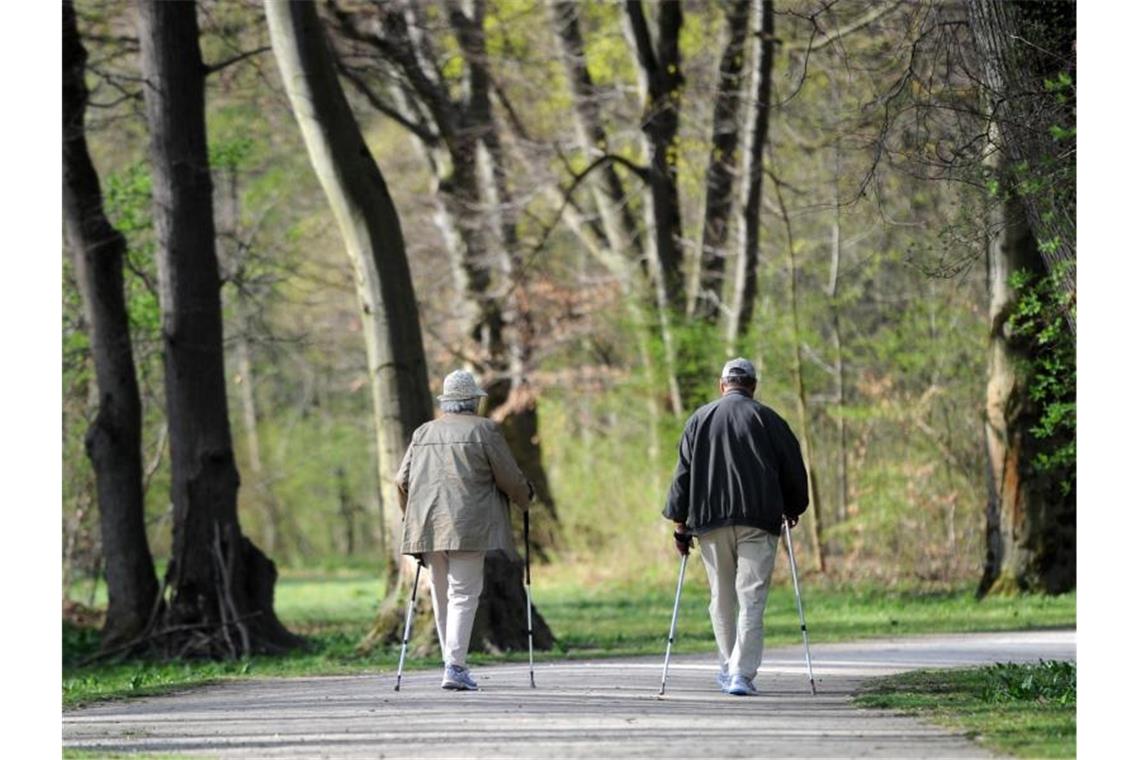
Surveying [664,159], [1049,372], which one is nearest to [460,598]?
[1049,372]

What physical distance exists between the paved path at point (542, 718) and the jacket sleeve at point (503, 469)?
1258 millimetres

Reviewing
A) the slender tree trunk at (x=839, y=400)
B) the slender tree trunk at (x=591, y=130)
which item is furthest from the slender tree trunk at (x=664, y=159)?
the slender tree trunk at (x=839, y=400)

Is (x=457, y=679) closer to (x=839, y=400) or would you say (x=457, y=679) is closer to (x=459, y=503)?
(x=459, y=503)

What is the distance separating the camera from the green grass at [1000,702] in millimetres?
10070

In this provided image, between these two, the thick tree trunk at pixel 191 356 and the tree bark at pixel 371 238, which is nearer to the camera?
the tree bark at pixel 371 238

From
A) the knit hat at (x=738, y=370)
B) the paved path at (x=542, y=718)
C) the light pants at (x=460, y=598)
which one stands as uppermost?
the knit hat at (x=738, y=370)

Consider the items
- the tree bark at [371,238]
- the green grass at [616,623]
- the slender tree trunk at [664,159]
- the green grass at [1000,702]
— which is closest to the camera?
the green grass at [1000,702]

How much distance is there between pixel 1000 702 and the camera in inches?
463

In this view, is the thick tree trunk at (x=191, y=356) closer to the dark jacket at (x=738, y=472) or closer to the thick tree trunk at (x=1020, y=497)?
the thick tree trunk at (x=1020, y=497)

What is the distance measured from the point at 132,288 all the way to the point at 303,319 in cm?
1871

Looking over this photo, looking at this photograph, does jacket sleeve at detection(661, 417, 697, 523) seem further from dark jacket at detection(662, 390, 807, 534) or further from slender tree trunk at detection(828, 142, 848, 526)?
slender tree trunk at detection(828, 142, 848, 526)

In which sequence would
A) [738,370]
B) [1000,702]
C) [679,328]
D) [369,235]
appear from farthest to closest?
[679,328]
[369,235]
[738,370]
[1000,702]

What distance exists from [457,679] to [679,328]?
14.5 meters
